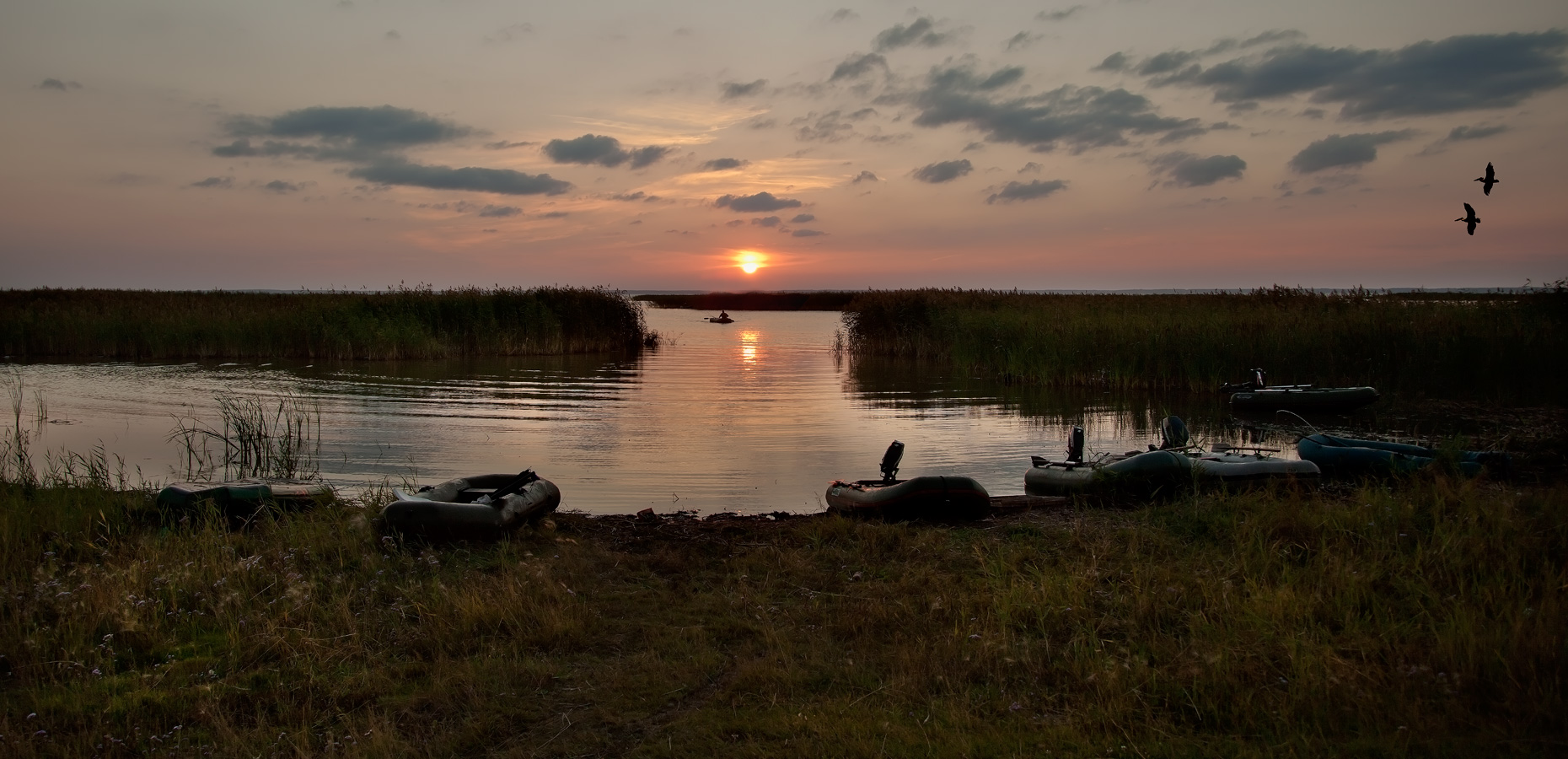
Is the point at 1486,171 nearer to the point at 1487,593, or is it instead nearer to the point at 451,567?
the point at 1487,593

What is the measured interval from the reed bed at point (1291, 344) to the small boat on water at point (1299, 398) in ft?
9.11

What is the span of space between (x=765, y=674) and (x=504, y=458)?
10082 mm

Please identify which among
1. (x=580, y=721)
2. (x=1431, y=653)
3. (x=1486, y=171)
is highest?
(x=1486, y=171)

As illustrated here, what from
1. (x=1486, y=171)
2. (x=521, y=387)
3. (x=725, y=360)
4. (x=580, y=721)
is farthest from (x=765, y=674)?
(x=725, y=360)

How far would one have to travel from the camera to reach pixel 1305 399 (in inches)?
717

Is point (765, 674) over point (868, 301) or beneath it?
beneath

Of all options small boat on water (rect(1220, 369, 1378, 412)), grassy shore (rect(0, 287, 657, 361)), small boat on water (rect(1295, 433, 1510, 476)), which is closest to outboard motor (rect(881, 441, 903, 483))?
small boat on water (rect(1295, 433, 1510, 476))

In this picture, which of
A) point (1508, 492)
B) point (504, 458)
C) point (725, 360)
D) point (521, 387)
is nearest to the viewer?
point (1508, 492)

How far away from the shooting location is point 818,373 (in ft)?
103

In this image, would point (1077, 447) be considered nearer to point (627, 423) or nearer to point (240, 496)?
point (240, 496)

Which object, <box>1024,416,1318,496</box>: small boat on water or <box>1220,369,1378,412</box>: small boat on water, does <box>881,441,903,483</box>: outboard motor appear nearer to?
<box>1024,416,1318,496</box>: small boat on water

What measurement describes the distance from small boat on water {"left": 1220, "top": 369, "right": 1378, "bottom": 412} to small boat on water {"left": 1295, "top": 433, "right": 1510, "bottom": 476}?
763 centimetres

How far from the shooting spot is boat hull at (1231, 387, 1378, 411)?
57.6 ft

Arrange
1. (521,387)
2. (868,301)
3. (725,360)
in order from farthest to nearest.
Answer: (868,301)
(725,360)
(521,387)
